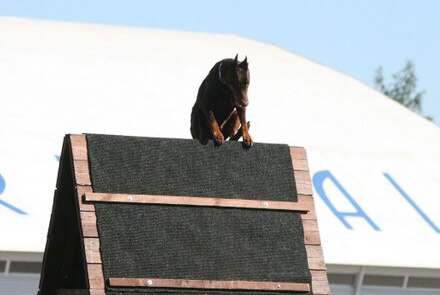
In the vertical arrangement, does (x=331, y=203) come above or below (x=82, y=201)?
above

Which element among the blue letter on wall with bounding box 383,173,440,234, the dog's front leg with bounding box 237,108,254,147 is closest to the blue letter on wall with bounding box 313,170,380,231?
the blue letter on wall with bounding box 383,173,440,234

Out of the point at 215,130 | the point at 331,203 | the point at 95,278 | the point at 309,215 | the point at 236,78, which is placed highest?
the point at 331,203

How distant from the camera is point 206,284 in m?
9.82

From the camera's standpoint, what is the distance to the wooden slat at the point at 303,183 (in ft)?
34.7

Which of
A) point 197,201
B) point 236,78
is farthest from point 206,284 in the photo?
point 236,78

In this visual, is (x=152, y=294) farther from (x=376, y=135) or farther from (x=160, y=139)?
(x=376, y=135)

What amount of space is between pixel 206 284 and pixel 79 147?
1.22 metres

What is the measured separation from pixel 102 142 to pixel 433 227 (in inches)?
656

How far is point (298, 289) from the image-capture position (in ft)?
33.1

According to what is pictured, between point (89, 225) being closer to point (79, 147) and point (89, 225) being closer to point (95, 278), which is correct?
point (95, 278)

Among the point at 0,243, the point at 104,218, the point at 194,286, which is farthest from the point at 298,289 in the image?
the point at 0,243

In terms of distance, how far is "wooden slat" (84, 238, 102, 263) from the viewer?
9633mm

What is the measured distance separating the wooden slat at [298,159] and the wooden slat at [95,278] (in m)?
1.76

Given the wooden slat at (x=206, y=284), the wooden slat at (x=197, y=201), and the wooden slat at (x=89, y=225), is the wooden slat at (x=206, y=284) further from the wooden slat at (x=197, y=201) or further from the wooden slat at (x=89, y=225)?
the wooden slat at (x=197, y=201)
